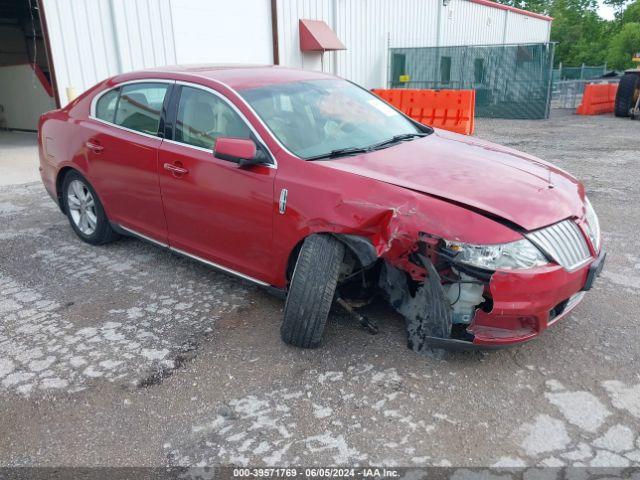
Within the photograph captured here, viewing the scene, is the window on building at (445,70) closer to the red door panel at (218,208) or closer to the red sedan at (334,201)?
the red sedan at (334,201)

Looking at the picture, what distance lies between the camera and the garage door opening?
1434cm

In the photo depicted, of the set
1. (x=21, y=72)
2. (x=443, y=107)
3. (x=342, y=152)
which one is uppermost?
(x=21, y=72)

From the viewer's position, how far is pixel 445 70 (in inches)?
718

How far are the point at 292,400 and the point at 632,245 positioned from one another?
3.76m

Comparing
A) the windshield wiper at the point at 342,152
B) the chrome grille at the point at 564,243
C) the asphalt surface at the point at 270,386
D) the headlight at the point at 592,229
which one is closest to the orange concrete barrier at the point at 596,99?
the asphalt surface at the point at 270,386

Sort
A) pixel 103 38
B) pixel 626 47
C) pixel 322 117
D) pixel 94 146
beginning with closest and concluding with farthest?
pixel 322 117, pixel 94 146, pixel 103 38, pixel 626 47

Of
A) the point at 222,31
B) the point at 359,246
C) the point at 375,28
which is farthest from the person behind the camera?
the point at 375,28

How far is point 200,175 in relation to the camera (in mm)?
3574

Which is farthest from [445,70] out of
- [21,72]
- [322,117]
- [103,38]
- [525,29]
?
[322,117]

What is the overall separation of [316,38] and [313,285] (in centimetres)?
1285

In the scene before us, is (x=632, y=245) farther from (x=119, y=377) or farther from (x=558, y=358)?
(x=119, y=377)

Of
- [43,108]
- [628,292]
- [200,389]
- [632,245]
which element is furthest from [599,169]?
[43,108]

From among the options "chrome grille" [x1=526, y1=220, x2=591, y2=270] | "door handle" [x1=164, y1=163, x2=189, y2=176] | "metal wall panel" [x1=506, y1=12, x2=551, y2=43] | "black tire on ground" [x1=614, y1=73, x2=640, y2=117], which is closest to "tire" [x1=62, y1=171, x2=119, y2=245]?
"door handle" [x1=164, y1=163, x2=189, y2=176]

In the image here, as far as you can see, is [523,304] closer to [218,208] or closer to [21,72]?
[218,208]
